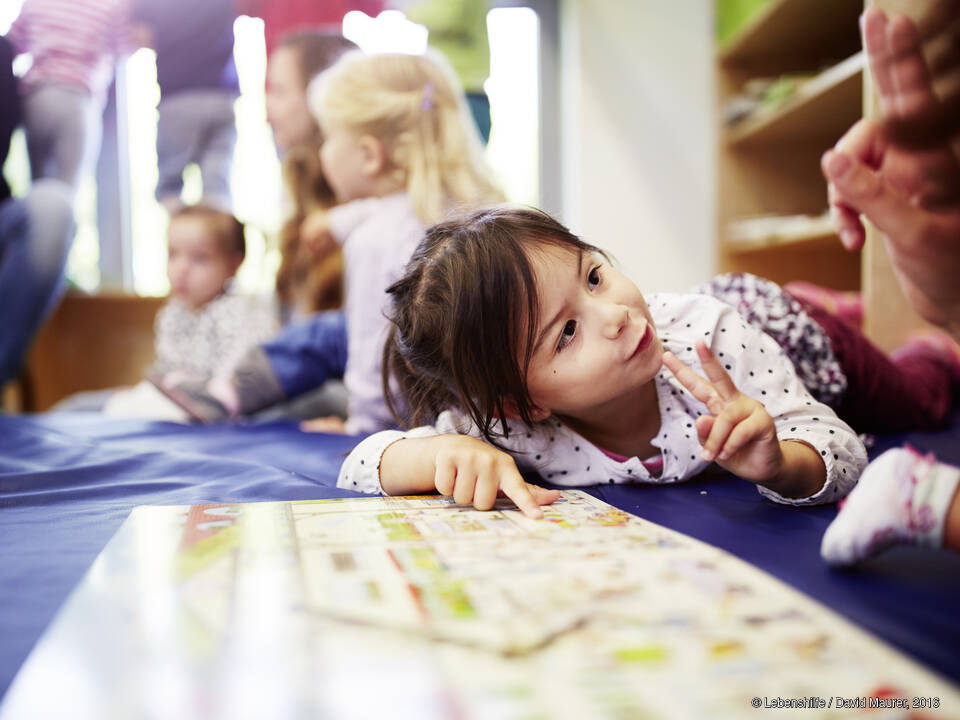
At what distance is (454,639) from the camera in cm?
32

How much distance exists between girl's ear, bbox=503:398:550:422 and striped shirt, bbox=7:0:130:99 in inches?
88.3

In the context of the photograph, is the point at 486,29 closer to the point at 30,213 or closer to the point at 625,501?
the point at 30,213

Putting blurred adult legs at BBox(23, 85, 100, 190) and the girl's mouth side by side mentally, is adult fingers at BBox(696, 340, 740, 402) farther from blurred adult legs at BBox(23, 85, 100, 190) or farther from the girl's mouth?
blurred adult legs at BBox(23, 85, 100, 190)

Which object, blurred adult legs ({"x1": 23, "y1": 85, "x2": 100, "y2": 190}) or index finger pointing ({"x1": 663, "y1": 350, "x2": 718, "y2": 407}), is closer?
index finger pointing ({"x1": 663, "y1": 350, "x2": 718, "y2": 407})

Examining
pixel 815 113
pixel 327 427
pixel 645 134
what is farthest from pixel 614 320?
pixel 645 134

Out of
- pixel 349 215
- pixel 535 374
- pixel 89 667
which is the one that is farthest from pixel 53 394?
pixel 89 667

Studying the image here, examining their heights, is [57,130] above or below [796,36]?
below

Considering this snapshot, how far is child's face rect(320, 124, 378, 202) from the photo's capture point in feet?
4.49

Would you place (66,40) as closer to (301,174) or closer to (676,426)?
(301,174)

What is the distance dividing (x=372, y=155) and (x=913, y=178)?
3.08 feet

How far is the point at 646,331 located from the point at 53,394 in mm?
2464

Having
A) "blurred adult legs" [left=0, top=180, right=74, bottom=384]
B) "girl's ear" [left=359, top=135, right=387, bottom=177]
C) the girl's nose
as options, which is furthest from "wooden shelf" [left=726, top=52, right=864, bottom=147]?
"blurred adult legs" [left=0, top=180, right=74, bottom=384]

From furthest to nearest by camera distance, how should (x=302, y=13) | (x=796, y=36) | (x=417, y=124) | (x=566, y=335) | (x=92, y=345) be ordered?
Result: 1. (x=92, y=345)
2. (x=302, y=13)
3. (x=796, y=36)
4. (x=417, y=124)
5. (x=566, y=335)

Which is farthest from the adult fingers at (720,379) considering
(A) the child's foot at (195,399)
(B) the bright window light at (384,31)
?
(B) the bright window light at (384,31)
